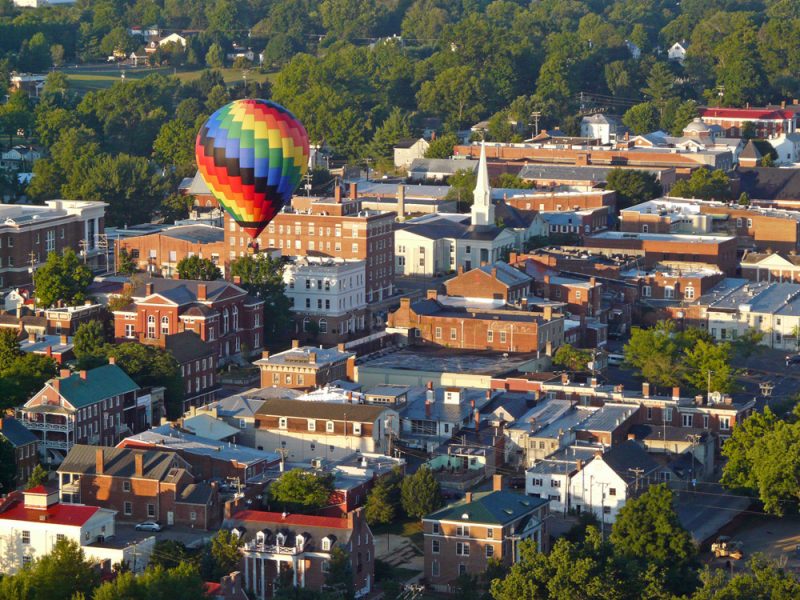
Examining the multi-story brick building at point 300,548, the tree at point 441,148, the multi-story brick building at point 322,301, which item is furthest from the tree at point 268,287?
the tree at point 441,148

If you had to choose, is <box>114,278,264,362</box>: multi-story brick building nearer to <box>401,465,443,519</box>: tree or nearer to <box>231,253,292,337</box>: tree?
<box>231,253,292,337</box>: tree

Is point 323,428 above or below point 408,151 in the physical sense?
below

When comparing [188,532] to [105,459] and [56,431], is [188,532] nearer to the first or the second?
[105,459]

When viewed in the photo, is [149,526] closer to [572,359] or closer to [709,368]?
[572,359]

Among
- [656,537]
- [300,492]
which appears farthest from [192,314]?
[656,537]

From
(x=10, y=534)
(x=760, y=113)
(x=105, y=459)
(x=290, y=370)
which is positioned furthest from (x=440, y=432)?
(x=760, y=113)

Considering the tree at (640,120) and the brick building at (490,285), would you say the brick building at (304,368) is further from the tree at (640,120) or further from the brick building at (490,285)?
the tree at (640,120)

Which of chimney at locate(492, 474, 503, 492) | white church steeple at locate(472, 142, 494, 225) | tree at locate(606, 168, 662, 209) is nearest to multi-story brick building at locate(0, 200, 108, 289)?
white church steeple at locate(472, 142, 494, 225)
